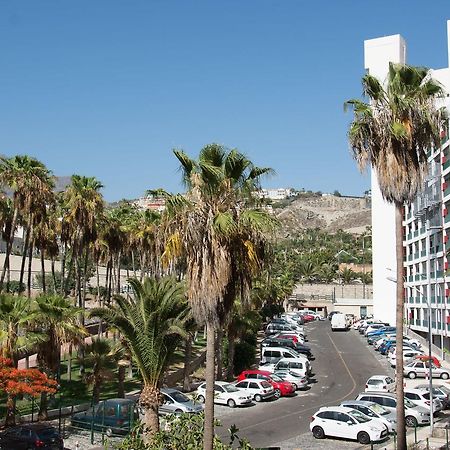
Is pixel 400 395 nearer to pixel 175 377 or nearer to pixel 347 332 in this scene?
pixel 175 377

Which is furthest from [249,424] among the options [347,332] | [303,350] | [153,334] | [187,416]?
[347,332]

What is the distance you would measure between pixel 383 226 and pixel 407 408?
52.5 m

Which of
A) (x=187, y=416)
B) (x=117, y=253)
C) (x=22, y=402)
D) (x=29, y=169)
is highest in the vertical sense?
(x=29, y=169)

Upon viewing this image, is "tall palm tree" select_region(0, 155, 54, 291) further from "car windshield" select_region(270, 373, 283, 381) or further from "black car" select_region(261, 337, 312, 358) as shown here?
"black car" select_region(261, 337, 312, 358)

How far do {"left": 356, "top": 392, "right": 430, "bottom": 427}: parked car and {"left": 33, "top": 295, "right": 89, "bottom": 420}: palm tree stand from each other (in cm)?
1502

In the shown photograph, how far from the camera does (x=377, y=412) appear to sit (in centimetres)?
2928

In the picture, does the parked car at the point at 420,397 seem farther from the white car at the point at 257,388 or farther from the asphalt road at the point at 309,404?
the white car at the point at 257,388

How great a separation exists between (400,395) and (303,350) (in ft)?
128

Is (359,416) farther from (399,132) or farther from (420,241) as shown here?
(420,241)

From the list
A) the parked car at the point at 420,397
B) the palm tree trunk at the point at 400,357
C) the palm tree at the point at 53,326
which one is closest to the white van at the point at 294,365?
the parked car at the point at 420,397

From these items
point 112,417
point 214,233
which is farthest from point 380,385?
point 214,233

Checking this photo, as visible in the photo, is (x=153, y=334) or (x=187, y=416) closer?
(x=187, y=416)

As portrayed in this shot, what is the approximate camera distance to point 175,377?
4441cm

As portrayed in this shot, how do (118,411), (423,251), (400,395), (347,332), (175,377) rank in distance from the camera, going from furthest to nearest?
(347,332) → (423,251) → (175,377) → (118,411) → (400,395)
